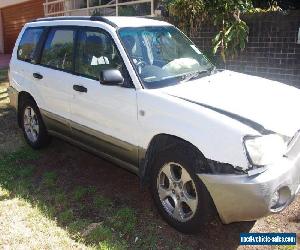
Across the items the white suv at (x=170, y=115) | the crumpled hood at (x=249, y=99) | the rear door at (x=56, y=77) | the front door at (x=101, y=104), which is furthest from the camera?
the rear door at (x=56, y=77)

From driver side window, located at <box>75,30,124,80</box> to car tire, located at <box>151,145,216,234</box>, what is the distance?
1.15m

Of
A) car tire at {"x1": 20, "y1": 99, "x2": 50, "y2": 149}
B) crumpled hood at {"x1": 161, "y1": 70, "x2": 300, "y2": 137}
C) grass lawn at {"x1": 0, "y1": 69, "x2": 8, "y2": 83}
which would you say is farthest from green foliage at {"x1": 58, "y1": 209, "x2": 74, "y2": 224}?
grass lawn at {"x1": 0, "y1": 69, "x2": 8, "y2": 83}

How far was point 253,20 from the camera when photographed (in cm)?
Result: 799

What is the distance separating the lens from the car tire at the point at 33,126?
5957 mm

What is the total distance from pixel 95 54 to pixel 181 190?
6.24 ft

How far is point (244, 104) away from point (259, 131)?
0.44 metres

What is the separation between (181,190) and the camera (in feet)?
12.7

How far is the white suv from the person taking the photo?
3387 millimetres

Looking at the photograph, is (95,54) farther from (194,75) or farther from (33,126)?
(33,126)

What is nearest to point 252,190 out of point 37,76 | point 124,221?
point 124,221

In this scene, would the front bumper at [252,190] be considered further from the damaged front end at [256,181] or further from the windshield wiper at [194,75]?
the windshield wiper at [194,75]

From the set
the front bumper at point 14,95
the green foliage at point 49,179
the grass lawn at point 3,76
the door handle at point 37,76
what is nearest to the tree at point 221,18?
the door handle at point 37,76

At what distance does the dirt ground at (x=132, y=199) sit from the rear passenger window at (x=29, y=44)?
135cm

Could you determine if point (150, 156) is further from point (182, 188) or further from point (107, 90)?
point (107, 90)
